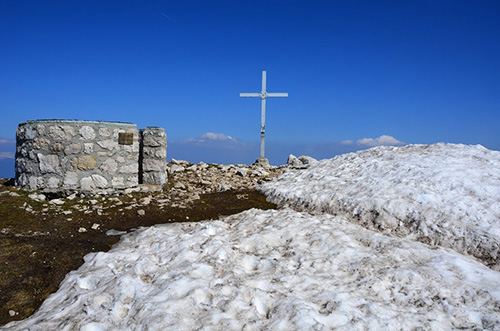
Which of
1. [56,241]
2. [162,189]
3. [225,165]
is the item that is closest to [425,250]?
[56,241]

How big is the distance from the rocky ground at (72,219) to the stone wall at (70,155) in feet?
1.61

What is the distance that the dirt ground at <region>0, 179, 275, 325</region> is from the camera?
5.53 meters

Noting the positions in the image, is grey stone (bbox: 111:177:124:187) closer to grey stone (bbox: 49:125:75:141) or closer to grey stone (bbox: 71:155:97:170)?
grey stone (bbox: 71:155:97:170)

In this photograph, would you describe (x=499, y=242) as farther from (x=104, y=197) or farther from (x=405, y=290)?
(x=104, y=197)

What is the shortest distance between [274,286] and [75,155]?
8.69 m

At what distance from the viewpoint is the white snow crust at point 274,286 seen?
4.24 m

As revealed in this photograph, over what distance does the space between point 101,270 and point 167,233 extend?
1.71 metres

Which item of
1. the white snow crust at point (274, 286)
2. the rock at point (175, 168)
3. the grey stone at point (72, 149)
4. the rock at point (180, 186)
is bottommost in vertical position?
the white snow crust at point (274, 286)

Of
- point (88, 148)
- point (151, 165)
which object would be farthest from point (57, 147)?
point (151, 165)

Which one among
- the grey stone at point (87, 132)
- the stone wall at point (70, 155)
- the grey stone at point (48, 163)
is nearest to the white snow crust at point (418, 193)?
the stone wall at point (70, 155)

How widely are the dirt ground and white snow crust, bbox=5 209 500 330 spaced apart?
0.44m

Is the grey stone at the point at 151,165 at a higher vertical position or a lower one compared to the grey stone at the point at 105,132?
lower

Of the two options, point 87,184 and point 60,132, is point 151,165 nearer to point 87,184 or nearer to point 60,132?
point 87,184

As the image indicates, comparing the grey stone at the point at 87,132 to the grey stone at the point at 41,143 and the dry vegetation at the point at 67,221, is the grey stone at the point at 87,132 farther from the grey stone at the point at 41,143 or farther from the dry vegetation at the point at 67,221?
the dry vegetation at the point at 67,221
